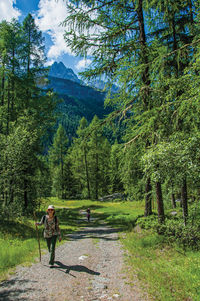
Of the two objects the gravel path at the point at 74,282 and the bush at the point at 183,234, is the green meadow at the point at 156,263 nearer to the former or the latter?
the bush at the point at 183,234

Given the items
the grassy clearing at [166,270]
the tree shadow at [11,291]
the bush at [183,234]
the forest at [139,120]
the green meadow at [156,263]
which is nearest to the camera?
the tree shadow at [11,291]

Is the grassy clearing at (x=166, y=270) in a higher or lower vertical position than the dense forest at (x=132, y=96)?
lower

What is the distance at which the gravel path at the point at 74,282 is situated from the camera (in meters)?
4.35

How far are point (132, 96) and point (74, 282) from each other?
756 centimetres

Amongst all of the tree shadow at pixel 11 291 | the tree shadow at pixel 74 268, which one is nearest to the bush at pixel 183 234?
the tree shadow at pixel 74 268

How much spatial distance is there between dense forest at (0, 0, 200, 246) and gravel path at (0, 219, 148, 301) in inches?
130

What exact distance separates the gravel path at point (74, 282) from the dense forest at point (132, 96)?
10.8ft

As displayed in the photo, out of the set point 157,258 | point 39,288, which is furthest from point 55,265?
point 157,258

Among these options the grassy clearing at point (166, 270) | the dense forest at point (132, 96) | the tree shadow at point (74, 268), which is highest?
the dense forest at point (132, 96)

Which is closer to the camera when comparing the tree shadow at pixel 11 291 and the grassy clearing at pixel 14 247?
the tree shadow at pixel 11 291

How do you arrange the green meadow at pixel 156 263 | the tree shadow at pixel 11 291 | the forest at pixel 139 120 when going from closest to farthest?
the tree shadow at pixel 11 291
the green meadow at pixel 156 263
the forest at pixel 139 120

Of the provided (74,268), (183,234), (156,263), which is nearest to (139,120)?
(183,234)

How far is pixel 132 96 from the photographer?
8.98 metres

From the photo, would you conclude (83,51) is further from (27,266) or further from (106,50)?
(27,266)
